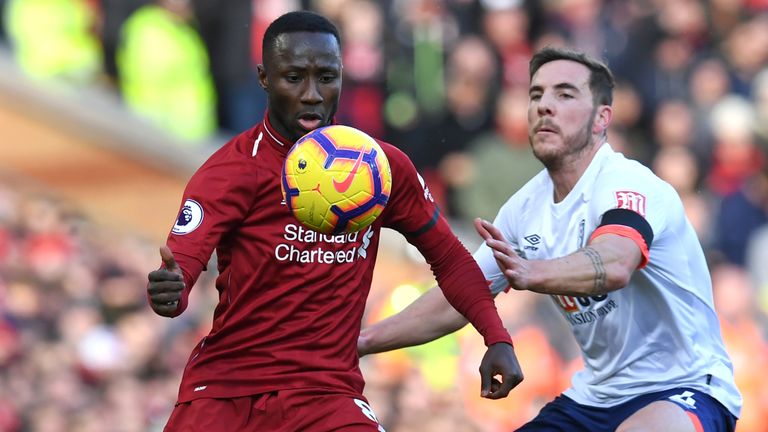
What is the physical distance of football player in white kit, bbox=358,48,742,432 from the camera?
20.6ft

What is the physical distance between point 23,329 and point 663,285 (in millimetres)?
8313

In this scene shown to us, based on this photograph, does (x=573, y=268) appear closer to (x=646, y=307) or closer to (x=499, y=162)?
(x=646, y=307)

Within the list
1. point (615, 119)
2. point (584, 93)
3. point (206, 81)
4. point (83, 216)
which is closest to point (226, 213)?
point (584, 93)

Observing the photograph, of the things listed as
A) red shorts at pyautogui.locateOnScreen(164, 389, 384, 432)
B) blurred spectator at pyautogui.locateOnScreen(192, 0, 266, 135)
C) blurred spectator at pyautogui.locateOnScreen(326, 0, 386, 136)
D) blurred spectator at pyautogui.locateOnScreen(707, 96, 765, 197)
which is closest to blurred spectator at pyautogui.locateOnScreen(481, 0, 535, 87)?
blurred spectator at pyautogui.locateOnScreen(326, 0, 386, 136)

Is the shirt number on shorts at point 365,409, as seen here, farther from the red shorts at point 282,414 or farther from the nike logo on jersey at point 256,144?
the nike logo on jersey at point 256,144

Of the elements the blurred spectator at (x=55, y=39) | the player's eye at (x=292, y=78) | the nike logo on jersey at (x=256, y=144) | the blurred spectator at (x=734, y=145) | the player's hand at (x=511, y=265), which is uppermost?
the blurred spectator at (x=55, y=39)

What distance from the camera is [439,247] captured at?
251 inches

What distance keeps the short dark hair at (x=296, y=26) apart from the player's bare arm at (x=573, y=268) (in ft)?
3.28

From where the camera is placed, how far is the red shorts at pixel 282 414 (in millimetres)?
5840

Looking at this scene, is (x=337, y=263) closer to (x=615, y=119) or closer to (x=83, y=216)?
(x=615, y=119)

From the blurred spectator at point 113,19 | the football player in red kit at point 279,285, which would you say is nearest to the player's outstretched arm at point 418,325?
the football player in red kit at point 279,285

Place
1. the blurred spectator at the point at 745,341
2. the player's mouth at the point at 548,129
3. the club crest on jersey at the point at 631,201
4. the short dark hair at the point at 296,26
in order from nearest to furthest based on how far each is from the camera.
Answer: the short dark hair at the point at 296,26, the club crest on jersey at the point at 631,201, the player's mouth at the point at 548,129, the blurred spectator at the point at 745,341

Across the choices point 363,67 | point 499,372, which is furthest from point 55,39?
point 499,372

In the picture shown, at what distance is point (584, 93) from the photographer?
6668 mm
